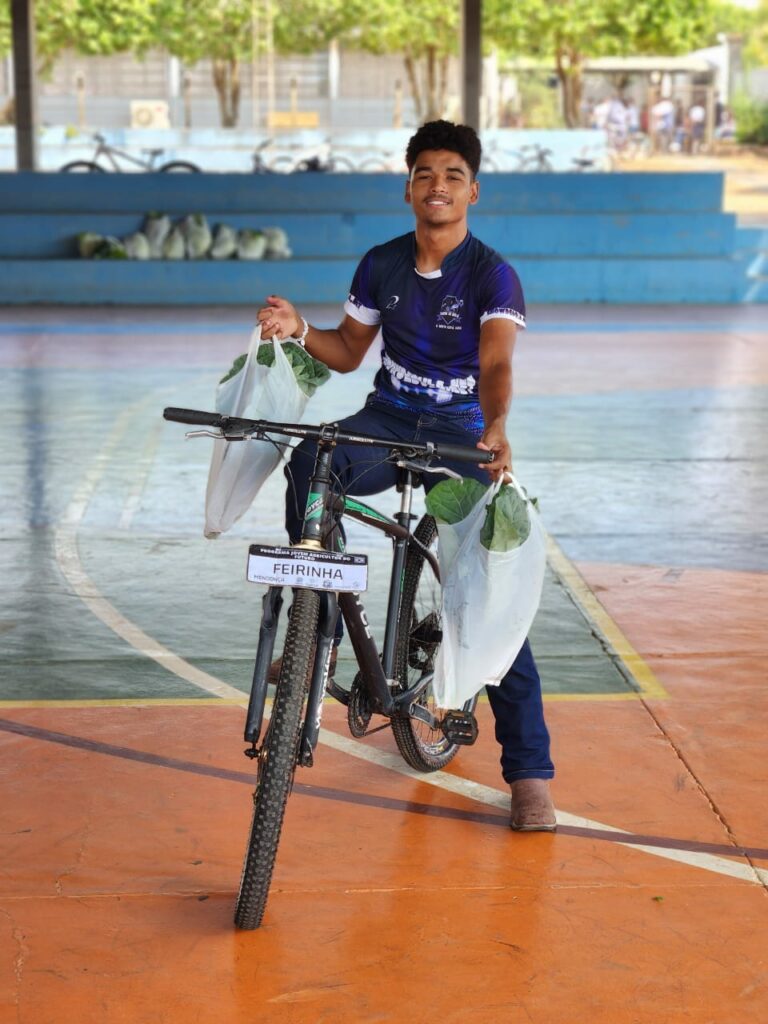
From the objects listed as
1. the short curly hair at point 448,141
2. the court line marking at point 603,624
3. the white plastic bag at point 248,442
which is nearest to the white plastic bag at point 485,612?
the white plastic bag at point 248,442

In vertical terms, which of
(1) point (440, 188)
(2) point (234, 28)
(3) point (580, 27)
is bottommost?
(1) point (440, 188)

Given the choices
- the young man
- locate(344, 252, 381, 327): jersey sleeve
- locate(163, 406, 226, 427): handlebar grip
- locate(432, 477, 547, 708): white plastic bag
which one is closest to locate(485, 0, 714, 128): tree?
locate(344, 252, 381, 327): jersey sleeve

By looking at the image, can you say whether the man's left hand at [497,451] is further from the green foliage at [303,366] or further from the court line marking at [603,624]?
the court line marking at [603,624]

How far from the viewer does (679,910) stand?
12.5ft

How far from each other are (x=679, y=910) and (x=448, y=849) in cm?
69

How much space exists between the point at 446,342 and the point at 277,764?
1.44m

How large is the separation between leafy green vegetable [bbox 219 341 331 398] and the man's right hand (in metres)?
0.08

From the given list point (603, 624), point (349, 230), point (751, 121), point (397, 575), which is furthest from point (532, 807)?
point (751, 121)

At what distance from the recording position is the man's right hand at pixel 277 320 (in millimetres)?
4242

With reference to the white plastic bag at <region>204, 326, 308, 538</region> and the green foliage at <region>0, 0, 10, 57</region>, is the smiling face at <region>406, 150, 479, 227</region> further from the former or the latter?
the green foliage at <region>0, 0, 10, 57</region>

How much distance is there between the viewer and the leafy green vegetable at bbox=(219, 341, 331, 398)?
4.38 metres

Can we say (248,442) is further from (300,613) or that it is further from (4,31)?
(4,31)

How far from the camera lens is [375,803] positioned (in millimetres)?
4473

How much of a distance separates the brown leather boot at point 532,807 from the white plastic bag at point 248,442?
1.17 meters
